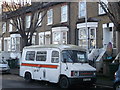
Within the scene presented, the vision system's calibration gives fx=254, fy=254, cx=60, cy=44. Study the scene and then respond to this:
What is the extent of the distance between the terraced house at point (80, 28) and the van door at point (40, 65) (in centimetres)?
631

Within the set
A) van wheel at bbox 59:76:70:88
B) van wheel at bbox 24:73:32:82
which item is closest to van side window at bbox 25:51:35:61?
van wheel at bbox 24:73:32:82

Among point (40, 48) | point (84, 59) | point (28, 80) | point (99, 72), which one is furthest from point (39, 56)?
point (99, 72)

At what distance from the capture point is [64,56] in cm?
1362

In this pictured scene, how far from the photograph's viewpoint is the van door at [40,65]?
48.0ft

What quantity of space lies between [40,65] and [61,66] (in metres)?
1.89

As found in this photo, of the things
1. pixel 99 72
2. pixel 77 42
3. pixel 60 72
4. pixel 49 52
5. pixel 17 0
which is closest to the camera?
pixel 60 72

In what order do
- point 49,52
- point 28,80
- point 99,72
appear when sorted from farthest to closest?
point 99,72 < point 28,80 < point 49,52

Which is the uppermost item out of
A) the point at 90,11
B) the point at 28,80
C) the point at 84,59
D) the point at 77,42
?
the point at 90,11

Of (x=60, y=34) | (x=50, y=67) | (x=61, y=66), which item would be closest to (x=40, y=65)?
(x=50, y=67)

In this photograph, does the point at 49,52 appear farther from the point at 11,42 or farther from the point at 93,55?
the point at 11,42

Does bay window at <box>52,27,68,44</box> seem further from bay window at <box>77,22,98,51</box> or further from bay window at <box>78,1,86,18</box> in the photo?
bay window at <box>77,22,98,51</box>

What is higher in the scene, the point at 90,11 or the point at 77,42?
the point at 90,11

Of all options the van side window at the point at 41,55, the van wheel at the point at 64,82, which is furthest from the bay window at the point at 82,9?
the van wheel at the point at 64,82

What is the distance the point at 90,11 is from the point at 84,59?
9.65 m
